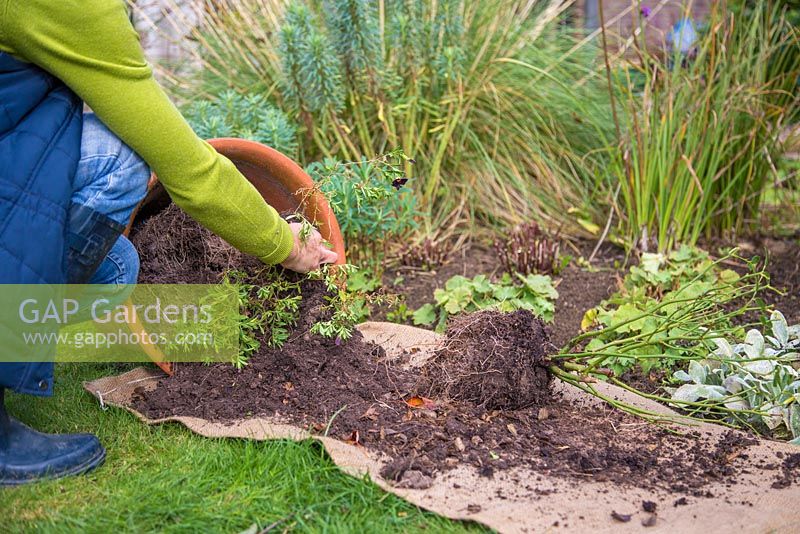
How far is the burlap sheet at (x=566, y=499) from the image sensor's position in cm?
165

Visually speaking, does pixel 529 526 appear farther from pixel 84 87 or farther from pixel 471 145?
pixel 471 145

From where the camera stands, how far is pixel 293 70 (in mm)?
3432

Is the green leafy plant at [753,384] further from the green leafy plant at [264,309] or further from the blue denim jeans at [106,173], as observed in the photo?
the blue denim jeans at [106,173]

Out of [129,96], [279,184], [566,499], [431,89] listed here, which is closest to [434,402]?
[566,499]

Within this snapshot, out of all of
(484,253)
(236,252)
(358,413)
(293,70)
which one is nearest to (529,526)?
(358,413)

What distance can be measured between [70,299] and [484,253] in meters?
2.05

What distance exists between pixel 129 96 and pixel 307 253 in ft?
2.22

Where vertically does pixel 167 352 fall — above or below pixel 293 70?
below

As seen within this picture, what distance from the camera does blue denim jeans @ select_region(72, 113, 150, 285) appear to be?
182cm

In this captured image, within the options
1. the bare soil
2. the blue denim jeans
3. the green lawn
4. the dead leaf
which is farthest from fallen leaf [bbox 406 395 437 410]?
the blue denim jeans

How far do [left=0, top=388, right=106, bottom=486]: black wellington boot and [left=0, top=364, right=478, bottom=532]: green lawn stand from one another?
1.3 inches

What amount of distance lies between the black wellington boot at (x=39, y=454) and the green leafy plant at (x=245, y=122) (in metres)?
1.61

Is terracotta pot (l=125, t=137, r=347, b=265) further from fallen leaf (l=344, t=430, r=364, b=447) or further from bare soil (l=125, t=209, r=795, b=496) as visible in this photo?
fallen leaf (l=344, t=430, r=364, b=447)

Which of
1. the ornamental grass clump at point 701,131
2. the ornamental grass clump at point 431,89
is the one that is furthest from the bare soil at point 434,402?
the ornamental grass clump at point 701,131
